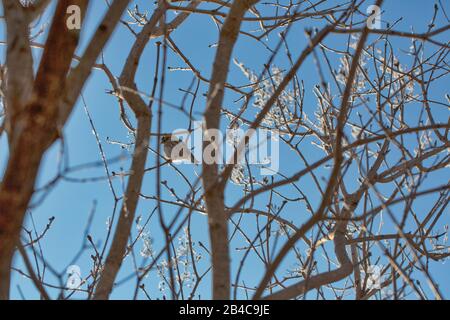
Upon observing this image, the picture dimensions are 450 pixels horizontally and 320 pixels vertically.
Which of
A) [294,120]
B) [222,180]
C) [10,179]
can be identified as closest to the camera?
[10,179]

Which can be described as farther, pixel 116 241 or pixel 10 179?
pixel 116 241

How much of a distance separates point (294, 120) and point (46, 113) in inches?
88.2

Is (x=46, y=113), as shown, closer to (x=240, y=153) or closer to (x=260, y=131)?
(x=240, y=153)

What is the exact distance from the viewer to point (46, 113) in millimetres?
1128

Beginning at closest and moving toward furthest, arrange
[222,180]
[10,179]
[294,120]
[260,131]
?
[10,179] < [222,180] < [260,131] < [294,120]

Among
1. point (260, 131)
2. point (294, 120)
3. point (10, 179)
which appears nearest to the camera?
point (10, 179)
